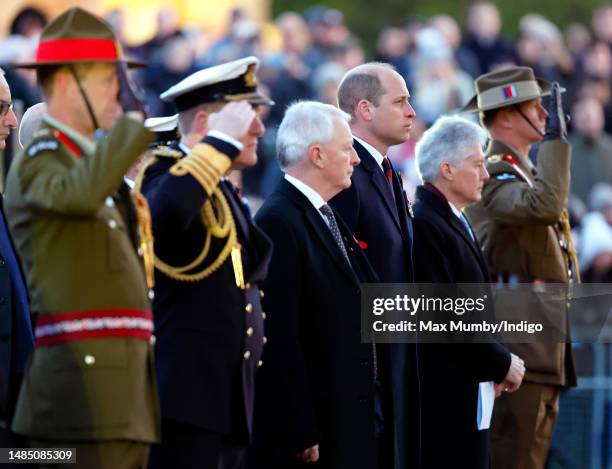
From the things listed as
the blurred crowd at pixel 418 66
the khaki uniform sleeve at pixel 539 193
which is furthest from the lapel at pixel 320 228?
the blurred crowd at pixel 418 66

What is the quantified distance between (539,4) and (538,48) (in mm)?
10540

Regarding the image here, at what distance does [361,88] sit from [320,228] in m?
1.25

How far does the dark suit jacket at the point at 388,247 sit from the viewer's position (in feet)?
25.9

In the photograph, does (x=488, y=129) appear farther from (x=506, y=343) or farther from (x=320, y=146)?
(x=320, y=146)

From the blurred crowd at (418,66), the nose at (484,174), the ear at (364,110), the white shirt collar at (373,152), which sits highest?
the blurred crowd at (418,66)

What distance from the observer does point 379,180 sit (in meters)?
8.15

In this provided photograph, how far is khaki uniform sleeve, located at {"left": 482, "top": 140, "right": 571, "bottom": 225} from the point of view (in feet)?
28.5

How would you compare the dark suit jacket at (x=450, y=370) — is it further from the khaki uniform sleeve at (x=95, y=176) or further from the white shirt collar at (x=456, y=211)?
the khaki uniform sleeve at (x=95, y=176)

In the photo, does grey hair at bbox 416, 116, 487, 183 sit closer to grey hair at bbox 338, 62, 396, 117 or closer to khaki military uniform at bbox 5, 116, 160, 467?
grey hair at bbox 338, 62, 396, 117

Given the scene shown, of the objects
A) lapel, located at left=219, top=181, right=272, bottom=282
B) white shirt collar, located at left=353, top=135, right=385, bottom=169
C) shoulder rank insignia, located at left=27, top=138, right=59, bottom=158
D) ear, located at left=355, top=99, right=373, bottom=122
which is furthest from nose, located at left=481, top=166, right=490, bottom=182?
shoulder rank insignia, located at left=27, top=138, right=59, bottom=158

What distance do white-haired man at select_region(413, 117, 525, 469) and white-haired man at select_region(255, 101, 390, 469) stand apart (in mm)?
769

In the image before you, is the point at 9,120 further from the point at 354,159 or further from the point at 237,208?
the point at 354,159

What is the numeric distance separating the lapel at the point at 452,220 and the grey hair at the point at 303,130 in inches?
37.8

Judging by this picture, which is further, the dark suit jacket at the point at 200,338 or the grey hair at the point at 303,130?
the grey hair at the point at 303,130
